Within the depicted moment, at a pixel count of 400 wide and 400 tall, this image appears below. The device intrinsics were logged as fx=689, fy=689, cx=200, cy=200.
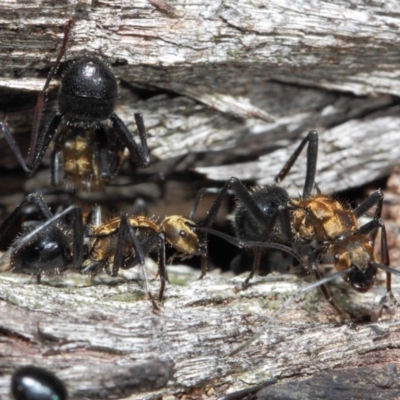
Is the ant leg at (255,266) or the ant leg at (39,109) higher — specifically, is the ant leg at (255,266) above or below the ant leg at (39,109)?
below

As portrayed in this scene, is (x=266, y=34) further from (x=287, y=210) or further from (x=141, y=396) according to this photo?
(x=141, y=396)

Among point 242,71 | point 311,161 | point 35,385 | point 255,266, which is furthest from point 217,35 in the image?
point 35,385

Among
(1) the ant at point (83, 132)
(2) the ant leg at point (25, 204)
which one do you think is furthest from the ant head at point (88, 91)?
(2) the ant leg at point (25, 204)

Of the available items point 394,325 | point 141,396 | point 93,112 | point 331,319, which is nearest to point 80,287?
point 141,396

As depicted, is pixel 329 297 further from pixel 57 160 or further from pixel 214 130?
pixel 57 160

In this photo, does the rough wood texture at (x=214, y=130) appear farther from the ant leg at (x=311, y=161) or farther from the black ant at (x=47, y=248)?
the ant leg at (x=311, y=161)

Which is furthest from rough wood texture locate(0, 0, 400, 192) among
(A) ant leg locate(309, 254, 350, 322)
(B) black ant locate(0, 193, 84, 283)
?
(A) ant leg locate(309, 254, 350, 322)

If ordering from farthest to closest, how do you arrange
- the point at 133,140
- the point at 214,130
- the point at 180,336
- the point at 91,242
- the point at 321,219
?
the point at 214,130, the point at 133,140, the point at 91,242, the point at 321,219, the point at 180,336
